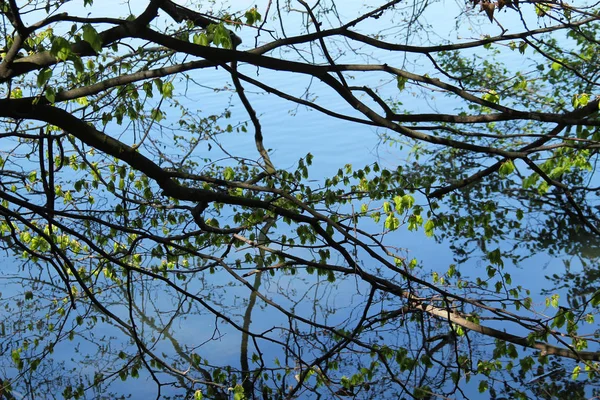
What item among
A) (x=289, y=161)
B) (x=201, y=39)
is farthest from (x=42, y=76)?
(x=289, y=161)

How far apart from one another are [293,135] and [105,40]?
25.8 feet

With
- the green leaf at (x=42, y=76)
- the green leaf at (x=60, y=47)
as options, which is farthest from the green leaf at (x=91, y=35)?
the green leaf at (x=42, y=76)

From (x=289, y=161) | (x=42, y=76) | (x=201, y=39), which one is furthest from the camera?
(x=289, y=161)

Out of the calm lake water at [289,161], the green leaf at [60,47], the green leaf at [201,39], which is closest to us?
the green leaf at [60,47]

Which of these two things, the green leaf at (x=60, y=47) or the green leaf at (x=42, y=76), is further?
the green leaf at (x=42, y=76)

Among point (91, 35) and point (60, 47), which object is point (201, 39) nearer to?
point (91, 35)

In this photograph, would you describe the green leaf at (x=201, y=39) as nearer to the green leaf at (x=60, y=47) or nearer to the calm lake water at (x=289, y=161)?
the green leaf at (x=60, y=47)

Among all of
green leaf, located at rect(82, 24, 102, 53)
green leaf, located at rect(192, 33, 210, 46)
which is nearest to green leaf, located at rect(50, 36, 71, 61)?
green leaf, located at rect(82, 24, 102, 53)

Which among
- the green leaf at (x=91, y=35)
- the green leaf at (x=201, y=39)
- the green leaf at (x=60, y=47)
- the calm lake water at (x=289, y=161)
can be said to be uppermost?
the calm lake water at (x=289, y=161)

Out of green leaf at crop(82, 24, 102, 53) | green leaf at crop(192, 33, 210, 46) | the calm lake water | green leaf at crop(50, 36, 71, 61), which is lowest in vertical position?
green leaf at crop(50, 36, 71, 61)

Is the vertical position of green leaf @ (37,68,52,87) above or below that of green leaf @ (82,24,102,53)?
below

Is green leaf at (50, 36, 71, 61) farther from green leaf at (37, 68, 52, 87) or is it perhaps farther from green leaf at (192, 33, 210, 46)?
green leaf at (192, 33, 210, 46)

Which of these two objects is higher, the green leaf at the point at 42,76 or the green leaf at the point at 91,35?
the green leaf at the point at 91,35

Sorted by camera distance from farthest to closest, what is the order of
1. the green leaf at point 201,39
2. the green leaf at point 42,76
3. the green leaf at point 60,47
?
1. the green leaf at point 201,39
2. the green leaf at point 42,76
3. the green leaf at point 60,47
